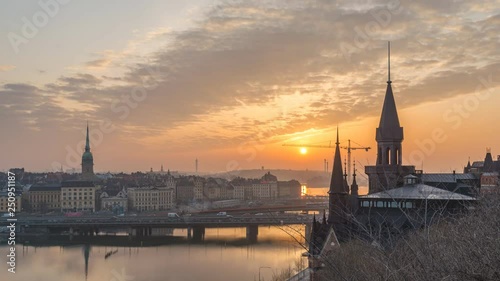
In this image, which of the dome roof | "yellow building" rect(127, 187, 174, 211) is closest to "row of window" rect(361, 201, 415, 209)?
"yellow building" rect(127, 187, 174, 211)

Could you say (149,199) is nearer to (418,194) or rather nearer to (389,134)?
(389,134)

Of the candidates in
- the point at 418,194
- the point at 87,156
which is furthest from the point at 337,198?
the point at 87,156

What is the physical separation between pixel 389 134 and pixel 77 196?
85.3 metres

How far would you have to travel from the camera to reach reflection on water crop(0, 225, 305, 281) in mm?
43344

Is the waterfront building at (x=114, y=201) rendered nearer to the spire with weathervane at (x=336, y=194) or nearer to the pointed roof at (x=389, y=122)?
the pointed roof at (x=389, y=122)

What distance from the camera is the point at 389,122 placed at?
35.2m

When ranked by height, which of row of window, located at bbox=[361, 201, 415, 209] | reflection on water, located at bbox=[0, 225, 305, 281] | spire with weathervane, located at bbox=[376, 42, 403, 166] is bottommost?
reflection on water, located at bbox=[0, 225, 305, 281]

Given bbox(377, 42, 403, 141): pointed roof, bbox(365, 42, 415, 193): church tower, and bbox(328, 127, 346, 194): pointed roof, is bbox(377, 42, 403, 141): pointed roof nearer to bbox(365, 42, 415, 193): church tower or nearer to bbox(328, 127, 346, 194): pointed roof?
bbox(365, 42, 415, 193): church tower

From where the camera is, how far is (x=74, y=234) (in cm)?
7381

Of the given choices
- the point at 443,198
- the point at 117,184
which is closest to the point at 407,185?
the point at 443,198

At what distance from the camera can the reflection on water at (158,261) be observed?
142 ft

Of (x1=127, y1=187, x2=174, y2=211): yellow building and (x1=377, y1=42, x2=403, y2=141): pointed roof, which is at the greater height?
(x1=377, y1=42, x2=403, y2=141): pointed roof

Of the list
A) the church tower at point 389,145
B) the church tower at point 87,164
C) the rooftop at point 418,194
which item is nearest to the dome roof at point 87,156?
the church tower at point 87,164

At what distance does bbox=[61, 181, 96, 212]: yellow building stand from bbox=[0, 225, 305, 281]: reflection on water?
143 ft
